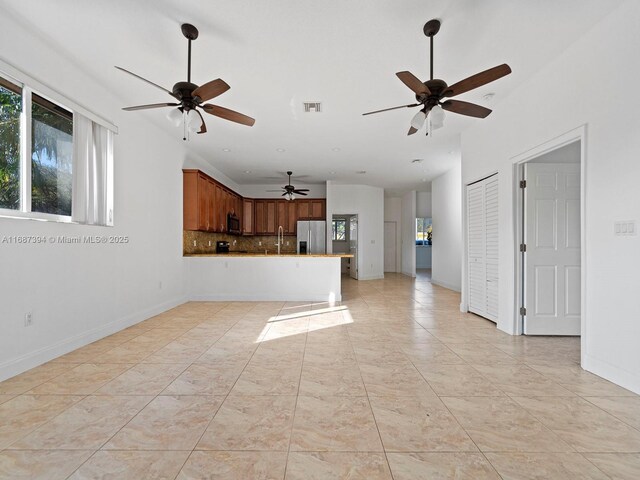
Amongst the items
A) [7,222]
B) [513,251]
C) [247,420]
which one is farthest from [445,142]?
[7,222]

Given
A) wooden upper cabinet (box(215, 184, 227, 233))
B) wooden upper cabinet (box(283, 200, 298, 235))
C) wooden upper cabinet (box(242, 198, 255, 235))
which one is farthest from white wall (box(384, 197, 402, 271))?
wooden upper cabinet (box(215, 184, 227, 233))

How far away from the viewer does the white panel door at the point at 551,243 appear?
381 cm

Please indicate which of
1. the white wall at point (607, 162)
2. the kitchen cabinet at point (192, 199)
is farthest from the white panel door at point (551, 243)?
the kitchen cabinet at point (192, 199)

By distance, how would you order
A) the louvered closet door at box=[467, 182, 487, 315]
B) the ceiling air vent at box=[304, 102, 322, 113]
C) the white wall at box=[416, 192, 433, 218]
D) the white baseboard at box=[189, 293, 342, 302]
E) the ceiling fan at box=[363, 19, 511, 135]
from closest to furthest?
1. the ceiling fan at box=[363, 19, 511, 135]
2. the ceiling air vent at box=[304, 102, 322, 113]
3. the louvered closet door at box=[467, 182, 487, 315]
4. the white baseboard at box=[189, 293, 342, 302]
5. the white wall at box=[416, 192, 433, 218]

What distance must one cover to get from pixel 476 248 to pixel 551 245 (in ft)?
3.56

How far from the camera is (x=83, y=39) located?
2875mm

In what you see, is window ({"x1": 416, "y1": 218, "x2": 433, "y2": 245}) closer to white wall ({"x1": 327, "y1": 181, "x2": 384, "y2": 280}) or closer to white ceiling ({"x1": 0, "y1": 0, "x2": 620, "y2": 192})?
white wall ({"x1": 327, "y1": 181, "x2": 384, "y2": 280})

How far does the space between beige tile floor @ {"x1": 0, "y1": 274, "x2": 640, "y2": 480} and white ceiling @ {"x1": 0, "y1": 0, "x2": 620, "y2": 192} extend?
295 centimetres

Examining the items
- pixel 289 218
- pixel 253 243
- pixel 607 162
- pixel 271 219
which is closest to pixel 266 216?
pixel 271 219

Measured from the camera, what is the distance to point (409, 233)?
36.7 feet

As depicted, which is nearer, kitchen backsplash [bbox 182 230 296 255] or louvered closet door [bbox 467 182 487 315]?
louvered closet door [bbox 467 182 487 315]

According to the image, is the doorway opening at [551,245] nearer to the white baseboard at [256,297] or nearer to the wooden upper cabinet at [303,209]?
the white baseboard at [256,297]

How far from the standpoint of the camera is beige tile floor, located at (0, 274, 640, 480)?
1.60 meters

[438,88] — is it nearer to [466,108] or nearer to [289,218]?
[466,108]
